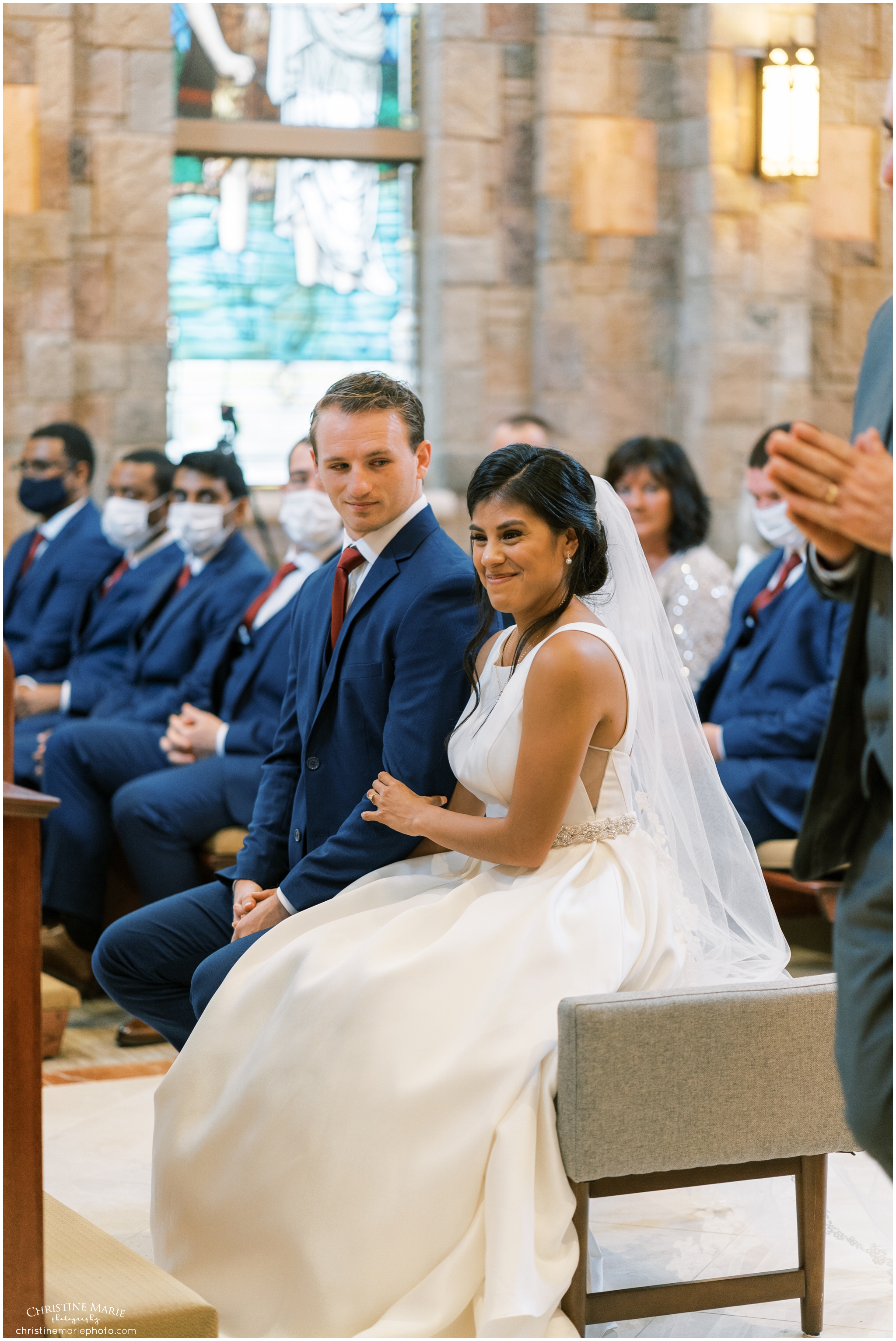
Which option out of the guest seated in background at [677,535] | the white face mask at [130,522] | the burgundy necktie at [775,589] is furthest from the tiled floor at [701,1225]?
the white face mask at [130,522]

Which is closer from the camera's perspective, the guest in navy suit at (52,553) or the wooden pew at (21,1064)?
the wooden pew at (21,1064)

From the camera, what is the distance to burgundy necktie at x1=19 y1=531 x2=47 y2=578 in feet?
19.9

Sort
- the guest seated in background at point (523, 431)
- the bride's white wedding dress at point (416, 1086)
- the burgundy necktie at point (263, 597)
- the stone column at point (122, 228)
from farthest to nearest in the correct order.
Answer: the stone column at point (122, 228), the guest seated in background at point (523, 431), the burgundy necktie at point (263, 597), the bride's white wedding dress at point (416, 1086)

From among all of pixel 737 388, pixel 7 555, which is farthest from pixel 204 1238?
pixel 737 388

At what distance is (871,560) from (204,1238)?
1694 millimetres

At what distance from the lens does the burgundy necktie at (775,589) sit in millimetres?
4734

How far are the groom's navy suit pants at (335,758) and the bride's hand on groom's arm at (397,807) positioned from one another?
3.4 inches

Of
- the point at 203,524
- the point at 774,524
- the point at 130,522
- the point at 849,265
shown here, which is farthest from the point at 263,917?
the point at 849,265

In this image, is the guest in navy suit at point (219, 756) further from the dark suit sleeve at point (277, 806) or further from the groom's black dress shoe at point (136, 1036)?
the dark suit sleeve at point (277, 806)

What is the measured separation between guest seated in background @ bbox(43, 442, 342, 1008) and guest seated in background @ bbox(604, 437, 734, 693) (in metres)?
1.08

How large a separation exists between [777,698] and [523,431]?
209 cm

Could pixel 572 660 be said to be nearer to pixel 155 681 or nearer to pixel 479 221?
pixel 155 681

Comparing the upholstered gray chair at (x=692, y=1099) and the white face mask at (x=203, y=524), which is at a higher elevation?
the white face mask at (x=203, y=524)

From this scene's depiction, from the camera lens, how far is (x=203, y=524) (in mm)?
5281
